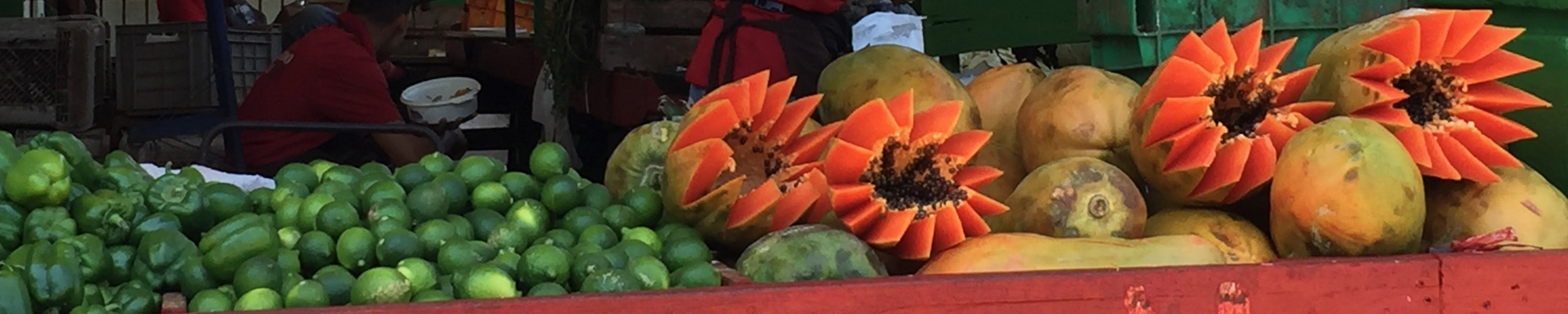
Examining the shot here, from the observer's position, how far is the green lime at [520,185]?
7.29ft

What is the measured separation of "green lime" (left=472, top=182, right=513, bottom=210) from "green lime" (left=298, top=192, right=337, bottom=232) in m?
0.23

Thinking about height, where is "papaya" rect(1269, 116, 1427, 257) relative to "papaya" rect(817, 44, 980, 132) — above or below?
below

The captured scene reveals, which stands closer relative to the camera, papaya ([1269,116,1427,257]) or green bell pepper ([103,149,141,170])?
papaya ([1269,116,1427,257])

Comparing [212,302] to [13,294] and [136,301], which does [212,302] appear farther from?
[13,294]

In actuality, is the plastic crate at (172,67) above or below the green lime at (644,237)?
below

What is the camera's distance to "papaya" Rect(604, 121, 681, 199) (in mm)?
2328

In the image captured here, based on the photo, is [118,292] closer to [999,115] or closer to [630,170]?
[630,170]

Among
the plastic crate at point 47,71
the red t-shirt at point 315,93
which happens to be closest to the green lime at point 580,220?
the red t-shirt at point 315,93

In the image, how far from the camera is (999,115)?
2506 millimetres

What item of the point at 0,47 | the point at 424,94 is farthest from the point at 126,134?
the point at 424,94

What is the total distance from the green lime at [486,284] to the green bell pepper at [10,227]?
633 mm

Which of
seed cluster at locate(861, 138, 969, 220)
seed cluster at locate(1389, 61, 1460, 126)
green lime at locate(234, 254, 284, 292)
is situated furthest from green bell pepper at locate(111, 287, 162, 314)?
seed cluster at locate(1389, 61, 1460, 126)

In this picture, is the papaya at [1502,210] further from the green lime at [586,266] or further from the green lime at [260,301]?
the green lime at [260,301]

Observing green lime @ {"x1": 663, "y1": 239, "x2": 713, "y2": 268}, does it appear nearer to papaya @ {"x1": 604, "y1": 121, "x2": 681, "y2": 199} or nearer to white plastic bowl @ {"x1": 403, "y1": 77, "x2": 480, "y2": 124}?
papaya @ {"x1": 604, "y1": 121, "x2": 681, "y2": 199}
